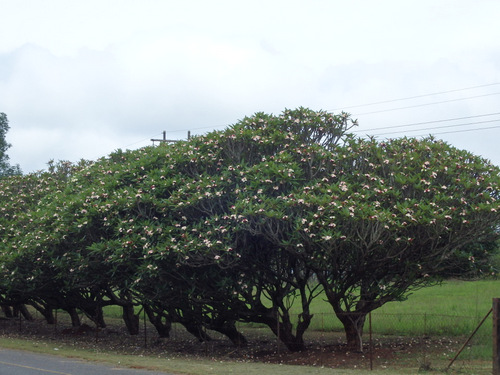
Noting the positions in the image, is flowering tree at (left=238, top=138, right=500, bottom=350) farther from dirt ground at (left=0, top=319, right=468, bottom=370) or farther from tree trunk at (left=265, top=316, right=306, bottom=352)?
tree trunk at (left=265, top=316, right=306, bottom=352)

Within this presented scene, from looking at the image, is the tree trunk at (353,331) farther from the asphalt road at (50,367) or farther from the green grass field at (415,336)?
the asphalt road at (50,367)

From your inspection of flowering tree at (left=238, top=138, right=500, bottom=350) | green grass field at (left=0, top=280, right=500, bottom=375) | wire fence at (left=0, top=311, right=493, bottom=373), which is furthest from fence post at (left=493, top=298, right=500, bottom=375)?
flowering tree at (left=238, top=138, right=500, bottom=350)

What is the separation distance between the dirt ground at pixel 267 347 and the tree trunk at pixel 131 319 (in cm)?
31

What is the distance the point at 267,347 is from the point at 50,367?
8.70m

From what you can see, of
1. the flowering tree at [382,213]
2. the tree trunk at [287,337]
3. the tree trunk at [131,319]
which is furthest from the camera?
the tree trunk at [131,319]

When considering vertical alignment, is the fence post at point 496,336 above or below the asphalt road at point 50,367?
above

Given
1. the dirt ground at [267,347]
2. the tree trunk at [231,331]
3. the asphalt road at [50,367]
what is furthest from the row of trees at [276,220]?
the asphalt road at [50,367]

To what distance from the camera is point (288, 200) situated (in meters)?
15.9

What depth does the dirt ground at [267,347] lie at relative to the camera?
17.3 meters

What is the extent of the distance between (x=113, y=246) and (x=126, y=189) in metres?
1.82

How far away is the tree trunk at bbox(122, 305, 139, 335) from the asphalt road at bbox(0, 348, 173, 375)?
30.6ft

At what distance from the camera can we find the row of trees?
16.0 m

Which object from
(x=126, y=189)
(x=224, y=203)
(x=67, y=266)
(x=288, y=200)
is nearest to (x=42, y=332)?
(x=67, y=266)

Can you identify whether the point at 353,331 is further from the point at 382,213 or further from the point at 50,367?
the point at 50,367
